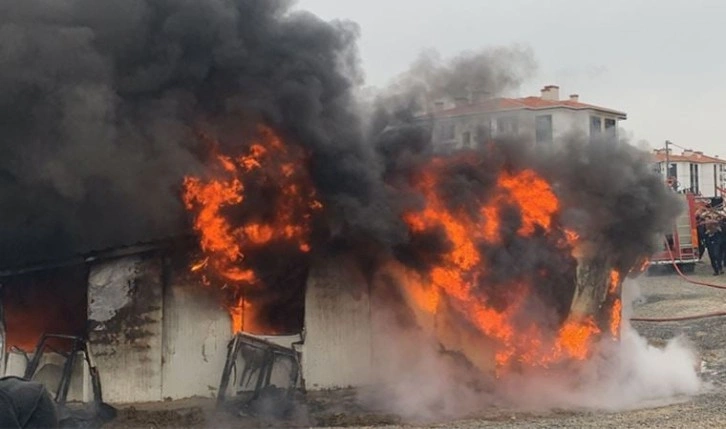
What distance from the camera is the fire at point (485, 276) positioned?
42.8 ft

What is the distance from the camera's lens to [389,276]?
13.5 meters

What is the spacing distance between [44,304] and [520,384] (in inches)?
320

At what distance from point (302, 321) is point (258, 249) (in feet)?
5.04

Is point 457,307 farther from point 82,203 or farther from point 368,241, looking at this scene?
point 82,203

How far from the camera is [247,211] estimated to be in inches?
487

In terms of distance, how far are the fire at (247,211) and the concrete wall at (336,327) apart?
77cm

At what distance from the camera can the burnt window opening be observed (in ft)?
41.5

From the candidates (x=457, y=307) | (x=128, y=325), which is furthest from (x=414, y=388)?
(x=128, y=325)

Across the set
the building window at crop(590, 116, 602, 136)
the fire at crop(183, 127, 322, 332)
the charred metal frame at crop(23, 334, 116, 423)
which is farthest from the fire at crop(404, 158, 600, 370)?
the charred metal frame at crop(23, 334, 116, 423)

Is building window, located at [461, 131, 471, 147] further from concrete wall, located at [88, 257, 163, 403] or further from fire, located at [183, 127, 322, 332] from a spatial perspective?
concrete wall, located at [88, 257, 163, 403]

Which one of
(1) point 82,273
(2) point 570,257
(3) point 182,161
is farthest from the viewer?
(2) point 570,257

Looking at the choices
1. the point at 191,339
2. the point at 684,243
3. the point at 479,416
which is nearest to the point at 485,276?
the point at 479,416

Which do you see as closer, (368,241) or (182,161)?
(182,161)

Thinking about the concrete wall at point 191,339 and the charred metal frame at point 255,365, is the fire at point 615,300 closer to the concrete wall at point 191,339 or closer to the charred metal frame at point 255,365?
the charred metal frame at point 255,365
